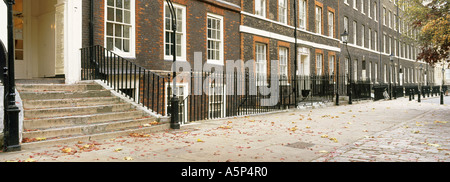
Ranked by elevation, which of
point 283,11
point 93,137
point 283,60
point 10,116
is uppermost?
point 283,11

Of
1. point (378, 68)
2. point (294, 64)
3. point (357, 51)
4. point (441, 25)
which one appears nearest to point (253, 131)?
point (441, 25)

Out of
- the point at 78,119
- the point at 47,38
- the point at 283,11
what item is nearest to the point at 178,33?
the point at 47,38

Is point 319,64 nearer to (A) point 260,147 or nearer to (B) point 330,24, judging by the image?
(B) point 330,24

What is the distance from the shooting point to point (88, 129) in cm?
705

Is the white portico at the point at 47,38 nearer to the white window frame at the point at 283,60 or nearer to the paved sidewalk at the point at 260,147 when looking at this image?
the paved sidewalk at the point at 260,147

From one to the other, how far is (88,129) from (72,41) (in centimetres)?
343

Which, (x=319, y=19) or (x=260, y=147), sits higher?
(x=319, y=19)

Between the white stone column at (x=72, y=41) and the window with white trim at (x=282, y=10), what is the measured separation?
39.3 feet

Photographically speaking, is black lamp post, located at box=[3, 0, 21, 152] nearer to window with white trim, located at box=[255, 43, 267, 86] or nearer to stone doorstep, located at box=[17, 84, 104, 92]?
stone doorstep, located at box=[17, 84, 104, 92]

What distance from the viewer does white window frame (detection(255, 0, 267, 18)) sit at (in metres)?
17.0

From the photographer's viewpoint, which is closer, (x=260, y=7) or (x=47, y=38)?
(x=47, y=38)

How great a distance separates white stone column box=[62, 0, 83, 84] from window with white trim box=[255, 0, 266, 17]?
31.8 feet

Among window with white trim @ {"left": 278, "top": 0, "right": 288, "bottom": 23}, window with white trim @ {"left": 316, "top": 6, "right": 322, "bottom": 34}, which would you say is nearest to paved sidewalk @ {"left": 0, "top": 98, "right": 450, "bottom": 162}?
window with white trim @ {"left": 278, "top": 0, "right": 288, "bottom": 23}
